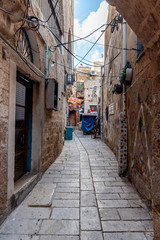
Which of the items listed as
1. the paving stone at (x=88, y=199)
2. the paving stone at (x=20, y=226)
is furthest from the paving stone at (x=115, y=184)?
the paving stone at (x=20, y=226)

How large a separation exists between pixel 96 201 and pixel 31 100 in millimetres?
2838

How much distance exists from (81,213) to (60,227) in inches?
17.4

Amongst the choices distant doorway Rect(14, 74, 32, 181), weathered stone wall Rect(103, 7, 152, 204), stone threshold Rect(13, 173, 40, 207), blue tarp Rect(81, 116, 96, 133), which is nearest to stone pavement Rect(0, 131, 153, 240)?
stone threshold Rect(13, 173, 40, 207)

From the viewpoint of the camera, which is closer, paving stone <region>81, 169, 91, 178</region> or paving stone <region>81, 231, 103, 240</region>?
paving stone <region>81, 231, 103, 240</region>

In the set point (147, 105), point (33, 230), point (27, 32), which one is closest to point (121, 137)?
point (147, 105)

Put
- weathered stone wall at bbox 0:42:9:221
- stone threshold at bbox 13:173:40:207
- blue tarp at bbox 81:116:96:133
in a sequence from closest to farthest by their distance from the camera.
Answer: weathered stone wall at bbox 0:42:9:221 < stone threshold at bbox 13:173:40:207 < blue tarp at bbox 81:116:96:133

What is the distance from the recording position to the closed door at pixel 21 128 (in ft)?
10.5

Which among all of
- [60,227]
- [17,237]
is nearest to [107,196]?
[60,227]

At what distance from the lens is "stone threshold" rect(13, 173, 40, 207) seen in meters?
2.58

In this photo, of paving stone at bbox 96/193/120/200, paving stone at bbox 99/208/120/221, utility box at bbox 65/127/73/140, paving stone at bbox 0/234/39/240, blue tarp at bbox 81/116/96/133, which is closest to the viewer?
paving stone at bbox 0/234/39/240

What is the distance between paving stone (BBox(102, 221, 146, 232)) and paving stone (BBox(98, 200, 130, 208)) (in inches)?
16.2

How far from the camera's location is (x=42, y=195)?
2945mm

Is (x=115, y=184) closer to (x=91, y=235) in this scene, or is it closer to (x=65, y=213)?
(x=65, y=213)

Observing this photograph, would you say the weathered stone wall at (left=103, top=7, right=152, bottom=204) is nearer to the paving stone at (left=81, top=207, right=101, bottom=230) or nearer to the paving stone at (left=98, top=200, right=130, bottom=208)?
the paving stone at (left=98, top=200, right=130, bottom=208)
